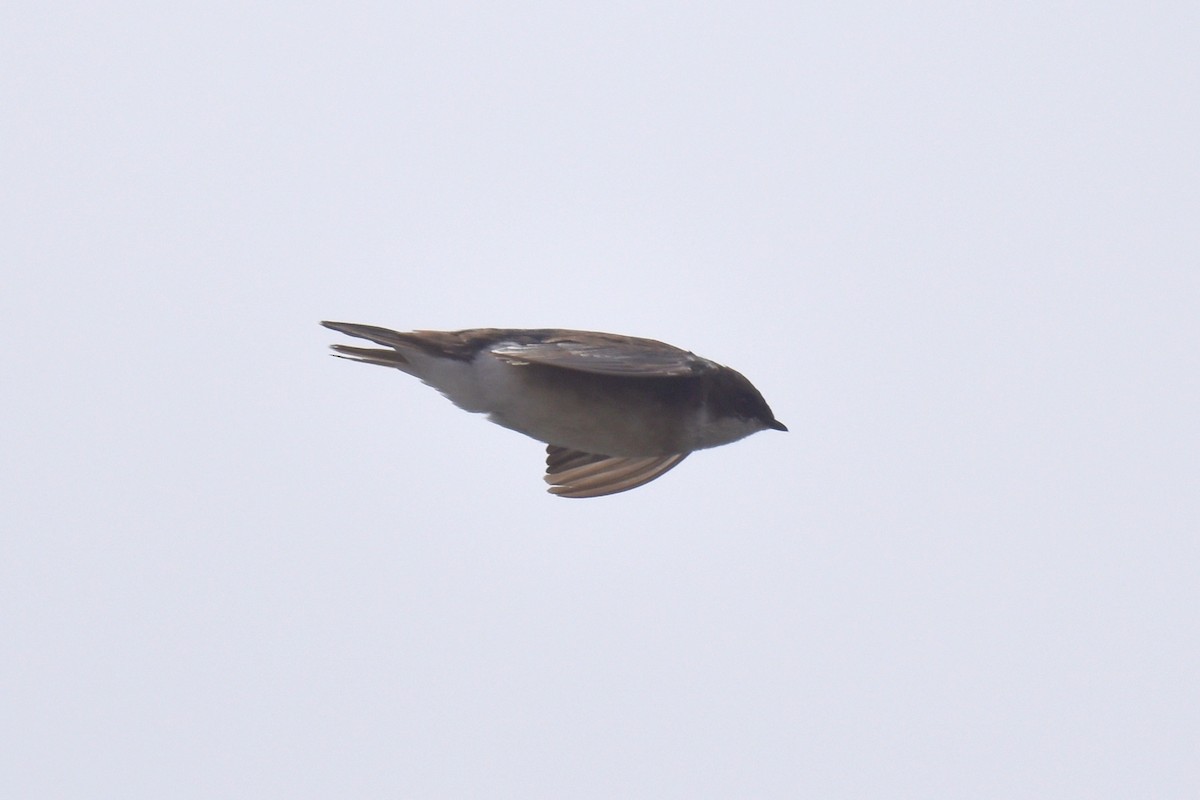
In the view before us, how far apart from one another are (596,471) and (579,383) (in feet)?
4.36

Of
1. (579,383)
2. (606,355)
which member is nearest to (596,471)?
(579,383)

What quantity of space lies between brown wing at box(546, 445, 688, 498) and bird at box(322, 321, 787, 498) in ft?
1.30

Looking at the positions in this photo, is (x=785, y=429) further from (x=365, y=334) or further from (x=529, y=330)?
(x=365, y=334)

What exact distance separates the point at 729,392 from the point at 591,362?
1192mm

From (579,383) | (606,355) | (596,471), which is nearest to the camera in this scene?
(606,355)

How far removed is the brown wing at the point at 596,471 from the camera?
10906 millimetres

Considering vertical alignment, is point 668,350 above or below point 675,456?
above

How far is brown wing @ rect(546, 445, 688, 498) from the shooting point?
1091 centimetres

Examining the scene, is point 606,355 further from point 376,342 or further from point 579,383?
point 376,342

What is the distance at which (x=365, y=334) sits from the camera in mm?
9836

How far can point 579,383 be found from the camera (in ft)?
32.5

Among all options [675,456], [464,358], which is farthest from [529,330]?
[675,456]

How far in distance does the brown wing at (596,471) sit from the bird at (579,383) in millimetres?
395

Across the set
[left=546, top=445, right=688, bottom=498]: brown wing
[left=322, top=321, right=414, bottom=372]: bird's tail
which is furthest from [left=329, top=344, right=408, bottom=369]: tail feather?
[left=546, top=445, right=688, bottom=498]: brown wing
